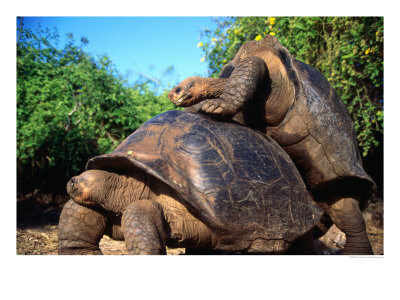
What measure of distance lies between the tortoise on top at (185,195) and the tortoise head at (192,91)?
0.11m

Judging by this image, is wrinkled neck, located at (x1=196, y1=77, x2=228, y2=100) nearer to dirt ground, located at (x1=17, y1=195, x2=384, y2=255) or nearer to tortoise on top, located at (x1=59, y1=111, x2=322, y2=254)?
tortoise on top, located at (x1=59, y1=111, x2=322, y2=254)

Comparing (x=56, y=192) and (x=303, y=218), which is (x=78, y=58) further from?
(x=303, y=218)

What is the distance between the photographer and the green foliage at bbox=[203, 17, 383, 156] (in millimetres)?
4625

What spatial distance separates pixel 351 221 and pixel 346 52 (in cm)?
265

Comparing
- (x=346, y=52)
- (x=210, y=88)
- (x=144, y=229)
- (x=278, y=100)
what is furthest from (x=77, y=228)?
(x=346, y=52)

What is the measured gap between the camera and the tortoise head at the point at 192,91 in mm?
2271

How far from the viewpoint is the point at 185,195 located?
187cm

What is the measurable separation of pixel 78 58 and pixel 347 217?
6135 millimetres

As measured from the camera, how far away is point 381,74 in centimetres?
489

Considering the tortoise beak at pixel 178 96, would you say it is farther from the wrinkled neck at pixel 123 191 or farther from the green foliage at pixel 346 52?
the green foliage at pixel 346 52

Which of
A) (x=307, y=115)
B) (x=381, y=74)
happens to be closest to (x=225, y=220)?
(x=307, y=115)

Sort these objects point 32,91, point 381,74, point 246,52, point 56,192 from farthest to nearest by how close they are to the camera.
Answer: point 56,192 → point 32,91 → point 381,74 → point 246,52

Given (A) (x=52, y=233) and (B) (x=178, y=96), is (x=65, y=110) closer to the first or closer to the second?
(A) (x=52, y=233)

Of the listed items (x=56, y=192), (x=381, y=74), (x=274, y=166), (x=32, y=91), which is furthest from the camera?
(x=56, y=192)
